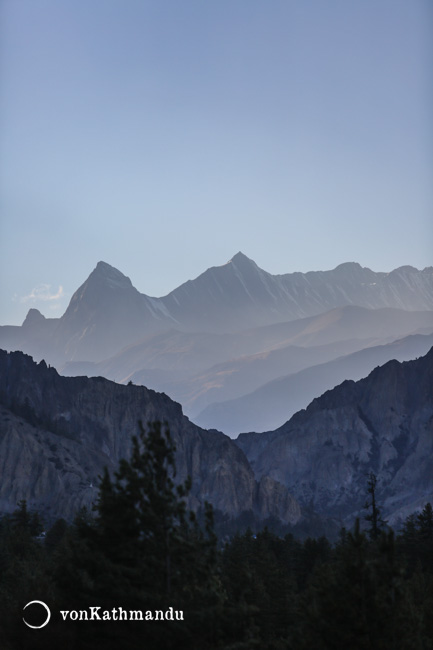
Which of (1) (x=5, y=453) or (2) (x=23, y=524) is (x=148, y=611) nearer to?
(2) (x=23, y=524)

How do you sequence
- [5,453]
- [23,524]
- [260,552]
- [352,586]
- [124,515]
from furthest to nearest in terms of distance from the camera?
[5,453]
[23,524]
[260,552]
[124,515]
[352,586]

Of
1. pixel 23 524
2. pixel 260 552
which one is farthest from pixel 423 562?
pixel 23 524

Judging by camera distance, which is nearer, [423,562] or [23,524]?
[423,562]

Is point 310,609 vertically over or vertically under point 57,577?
under

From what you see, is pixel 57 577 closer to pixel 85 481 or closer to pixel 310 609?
pixel 310 609

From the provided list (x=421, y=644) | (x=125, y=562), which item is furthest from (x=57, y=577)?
(x=421, y=644)

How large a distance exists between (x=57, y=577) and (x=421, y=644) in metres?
17.3

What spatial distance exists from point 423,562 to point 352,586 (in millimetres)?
48684

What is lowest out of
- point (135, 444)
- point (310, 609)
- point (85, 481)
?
point (310, 609)

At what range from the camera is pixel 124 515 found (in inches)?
1594

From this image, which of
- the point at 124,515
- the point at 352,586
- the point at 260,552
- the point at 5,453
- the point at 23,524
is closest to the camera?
the point at 352,586

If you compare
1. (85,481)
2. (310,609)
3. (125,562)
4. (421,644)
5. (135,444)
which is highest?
(85,481)

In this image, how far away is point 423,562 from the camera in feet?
270

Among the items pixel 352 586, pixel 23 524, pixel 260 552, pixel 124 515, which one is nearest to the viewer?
pixel 352 586
